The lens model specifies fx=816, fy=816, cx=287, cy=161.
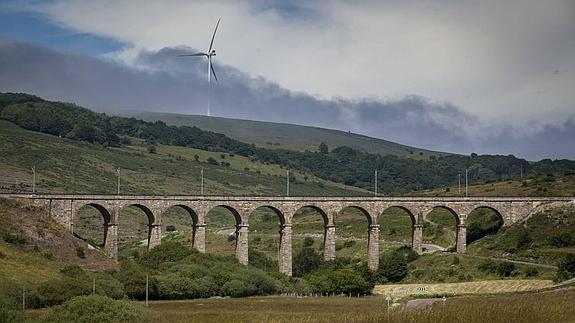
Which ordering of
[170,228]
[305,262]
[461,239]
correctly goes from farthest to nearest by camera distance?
[170,228] < [461,239] < [305,262]

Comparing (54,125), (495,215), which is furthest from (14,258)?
(54,125)

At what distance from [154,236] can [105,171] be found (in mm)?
66961

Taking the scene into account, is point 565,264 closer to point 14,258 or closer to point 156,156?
point 14,258

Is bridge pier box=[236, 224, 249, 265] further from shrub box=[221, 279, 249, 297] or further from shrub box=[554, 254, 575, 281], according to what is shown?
shrub box=[554, 254, 575, 281]

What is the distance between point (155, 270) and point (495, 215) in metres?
52.6

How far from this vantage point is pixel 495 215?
112m

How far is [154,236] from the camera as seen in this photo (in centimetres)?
9056

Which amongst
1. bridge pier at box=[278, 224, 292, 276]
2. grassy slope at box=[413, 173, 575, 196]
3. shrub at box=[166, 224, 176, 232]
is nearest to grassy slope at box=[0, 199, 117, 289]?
bridge pier at box=[278, 224, 292, 276]

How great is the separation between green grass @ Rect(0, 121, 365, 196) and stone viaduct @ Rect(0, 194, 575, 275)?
83.7ft

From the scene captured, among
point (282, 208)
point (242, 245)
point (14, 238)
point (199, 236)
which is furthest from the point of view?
point (282, 208)

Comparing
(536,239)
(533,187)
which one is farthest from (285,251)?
(533,187)

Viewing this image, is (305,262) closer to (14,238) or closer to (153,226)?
(153,226)

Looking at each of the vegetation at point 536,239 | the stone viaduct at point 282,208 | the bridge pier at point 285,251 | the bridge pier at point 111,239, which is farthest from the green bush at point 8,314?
the vegetation at point 536,239

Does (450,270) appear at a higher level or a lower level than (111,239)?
lower
